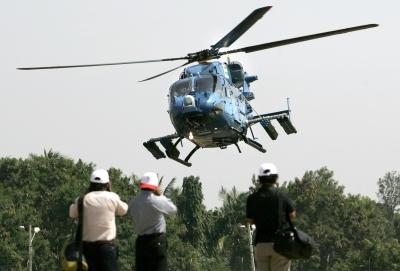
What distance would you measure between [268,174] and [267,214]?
1.63ft

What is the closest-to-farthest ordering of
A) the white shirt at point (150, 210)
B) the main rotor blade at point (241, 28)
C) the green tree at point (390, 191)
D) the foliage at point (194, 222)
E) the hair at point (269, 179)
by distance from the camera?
the hair at point (269, 179) → the white shirt at point (150, 210) → the main rotor blade at point (241, 28) → the foliage at point (194, 222) → the green tree at point (390, 191)

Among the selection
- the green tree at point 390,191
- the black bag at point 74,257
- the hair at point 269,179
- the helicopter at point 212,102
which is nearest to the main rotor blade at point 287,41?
the helicopter at point 212,102

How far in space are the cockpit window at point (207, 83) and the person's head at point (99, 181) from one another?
879 inches

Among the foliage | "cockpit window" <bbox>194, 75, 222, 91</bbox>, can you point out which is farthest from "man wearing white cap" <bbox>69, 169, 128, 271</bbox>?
the foliage

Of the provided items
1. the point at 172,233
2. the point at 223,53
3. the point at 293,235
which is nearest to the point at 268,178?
the point at 293,235

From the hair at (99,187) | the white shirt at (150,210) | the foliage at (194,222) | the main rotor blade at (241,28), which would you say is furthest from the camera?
the foliage at (194,222)

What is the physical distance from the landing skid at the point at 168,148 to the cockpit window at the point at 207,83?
6.20ft

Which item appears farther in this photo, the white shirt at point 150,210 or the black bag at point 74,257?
the white shirt at point 150,210

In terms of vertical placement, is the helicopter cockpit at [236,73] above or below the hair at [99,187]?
above

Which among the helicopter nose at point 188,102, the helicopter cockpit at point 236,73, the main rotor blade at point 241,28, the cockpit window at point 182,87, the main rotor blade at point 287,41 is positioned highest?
the main rotor blade at point 241,28

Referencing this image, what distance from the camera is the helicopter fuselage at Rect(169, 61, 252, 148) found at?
3553cm

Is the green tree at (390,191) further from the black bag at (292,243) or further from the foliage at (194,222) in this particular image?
the black bag at (292,243)

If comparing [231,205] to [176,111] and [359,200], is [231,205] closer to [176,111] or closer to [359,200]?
[359,200]

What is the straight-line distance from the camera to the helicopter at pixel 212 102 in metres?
35.5
